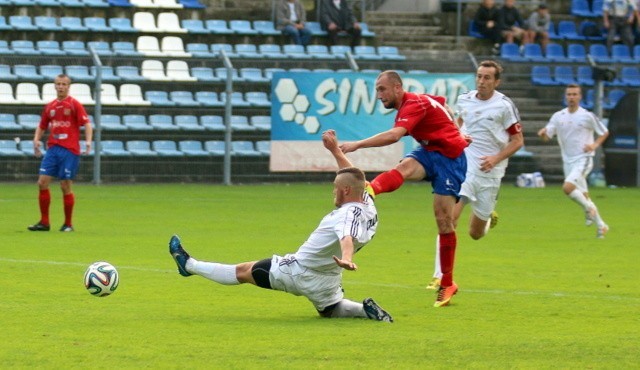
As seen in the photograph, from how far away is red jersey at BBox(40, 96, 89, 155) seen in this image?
1844cm

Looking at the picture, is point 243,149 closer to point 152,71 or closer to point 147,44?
point 152,71

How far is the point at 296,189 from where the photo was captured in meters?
28.0

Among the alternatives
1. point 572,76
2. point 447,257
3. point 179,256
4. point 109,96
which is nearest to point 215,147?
point 109,96

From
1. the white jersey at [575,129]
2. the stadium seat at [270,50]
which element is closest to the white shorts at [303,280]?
the white jersey at [575,129]

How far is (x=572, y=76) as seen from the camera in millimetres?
32656

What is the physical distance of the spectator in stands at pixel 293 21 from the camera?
3206cm

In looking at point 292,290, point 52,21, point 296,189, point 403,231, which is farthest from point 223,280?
point 52,21

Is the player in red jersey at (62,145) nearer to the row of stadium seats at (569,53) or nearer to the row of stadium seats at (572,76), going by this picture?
the row of stadium seats at (572,76)

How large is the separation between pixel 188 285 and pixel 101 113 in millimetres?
16775

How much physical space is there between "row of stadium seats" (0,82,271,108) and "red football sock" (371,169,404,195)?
1815 centimetres

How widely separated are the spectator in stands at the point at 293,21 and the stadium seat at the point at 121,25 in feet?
11.5

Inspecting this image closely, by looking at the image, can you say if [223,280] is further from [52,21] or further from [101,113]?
[52,21]

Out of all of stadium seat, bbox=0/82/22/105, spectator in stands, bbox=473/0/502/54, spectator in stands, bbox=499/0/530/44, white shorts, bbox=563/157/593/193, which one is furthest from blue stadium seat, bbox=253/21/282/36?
white shorts, bbox=563/157/593/193

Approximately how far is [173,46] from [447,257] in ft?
66.3
